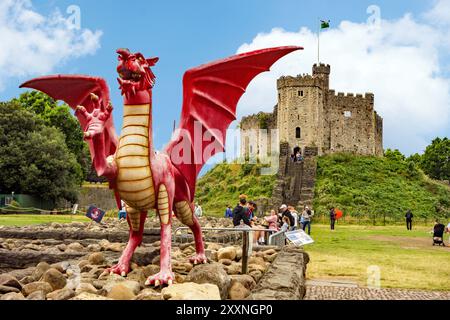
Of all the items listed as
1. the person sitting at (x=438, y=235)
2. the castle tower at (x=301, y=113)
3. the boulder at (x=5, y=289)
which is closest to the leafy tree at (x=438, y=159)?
the castle tower at (x=301, y=113)

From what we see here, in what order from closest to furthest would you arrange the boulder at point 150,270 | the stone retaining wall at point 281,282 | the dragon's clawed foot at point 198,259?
the stone retaining wall at point 281,282, the boulder at point 150,270, the dragon's clawed foot at point 198,259

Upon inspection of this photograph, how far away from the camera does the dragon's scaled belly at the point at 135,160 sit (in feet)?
18.2

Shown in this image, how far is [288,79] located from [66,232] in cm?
3506

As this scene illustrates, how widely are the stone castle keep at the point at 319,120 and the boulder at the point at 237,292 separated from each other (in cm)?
3872

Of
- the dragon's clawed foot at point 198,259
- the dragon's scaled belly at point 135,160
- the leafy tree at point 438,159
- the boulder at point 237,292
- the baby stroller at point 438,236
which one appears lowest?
Result: the baby stroller at point 438,236

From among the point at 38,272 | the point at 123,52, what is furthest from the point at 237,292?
the point at 123,52

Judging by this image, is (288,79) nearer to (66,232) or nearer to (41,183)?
(41,183)

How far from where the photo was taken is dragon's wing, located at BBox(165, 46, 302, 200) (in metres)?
6.16

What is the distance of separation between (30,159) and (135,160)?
30.8m

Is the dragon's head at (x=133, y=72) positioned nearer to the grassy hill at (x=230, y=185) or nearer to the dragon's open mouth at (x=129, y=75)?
the dragon's open mouth at (x=129, y=75)

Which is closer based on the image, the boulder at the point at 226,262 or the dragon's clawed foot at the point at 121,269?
the dragon's clawed foot at the point at 121,269

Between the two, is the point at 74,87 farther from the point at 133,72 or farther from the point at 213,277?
the point at 213,277

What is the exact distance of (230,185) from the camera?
41.3m
